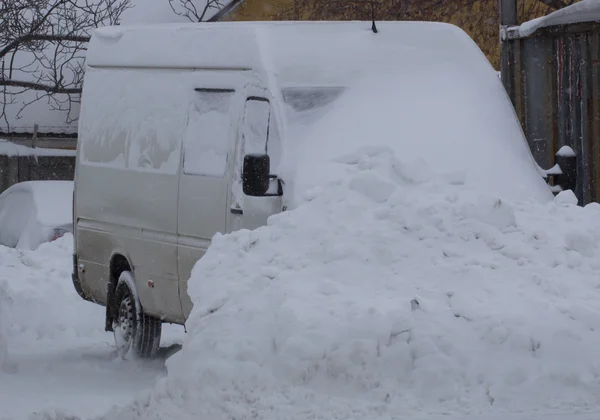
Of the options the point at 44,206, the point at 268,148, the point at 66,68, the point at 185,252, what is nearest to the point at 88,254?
the point at 185,252

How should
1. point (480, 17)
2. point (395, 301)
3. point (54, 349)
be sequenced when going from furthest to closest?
1. point (480, 17)
2. point (54, 349)
3. point (395, 301)

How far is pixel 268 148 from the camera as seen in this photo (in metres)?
8.56

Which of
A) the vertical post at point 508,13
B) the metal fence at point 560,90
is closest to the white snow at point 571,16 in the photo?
the metal fence at point 560,90

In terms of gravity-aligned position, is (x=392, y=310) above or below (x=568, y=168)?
below

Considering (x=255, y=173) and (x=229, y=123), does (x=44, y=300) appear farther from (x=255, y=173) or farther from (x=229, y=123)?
(x=255, y=173)

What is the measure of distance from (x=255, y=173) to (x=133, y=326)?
116 inches

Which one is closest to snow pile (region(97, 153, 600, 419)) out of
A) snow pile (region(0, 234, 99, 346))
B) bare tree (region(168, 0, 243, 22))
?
snow pile (region(0, 234, 99, 346))

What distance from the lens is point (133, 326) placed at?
10.6 meters

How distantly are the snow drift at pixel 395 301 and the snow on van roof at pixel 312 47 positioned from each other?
72 cm

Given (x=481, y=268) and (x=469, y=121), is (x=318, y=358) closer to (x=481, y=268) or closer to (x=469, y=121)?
(x=481, y=268)

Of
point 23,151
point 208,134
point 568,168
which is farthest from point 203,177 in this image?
point 23,151

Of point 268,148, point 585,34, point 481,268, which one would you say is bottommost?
point 481,268

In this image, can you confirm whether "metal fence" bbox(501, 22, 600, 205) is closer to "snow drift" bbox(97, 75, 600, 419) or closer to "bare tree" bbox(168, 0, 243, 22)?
"snow drift" bbox(97, 75, 600, 419)

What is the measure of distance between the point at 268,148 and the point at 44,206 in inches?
347
